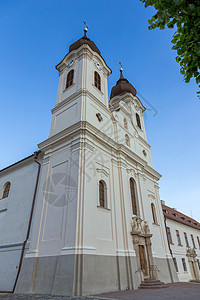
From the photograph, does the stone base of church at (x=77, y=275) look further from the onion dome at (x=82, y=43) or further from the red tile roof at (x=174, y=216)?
the onion dome at (x=82, y=43)

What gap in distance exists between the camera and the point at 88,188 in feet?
33.5

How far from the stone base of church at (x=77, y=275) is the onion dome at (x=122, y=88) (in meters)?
15.7

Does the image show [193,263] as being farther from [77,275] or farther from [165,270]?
[77,275]

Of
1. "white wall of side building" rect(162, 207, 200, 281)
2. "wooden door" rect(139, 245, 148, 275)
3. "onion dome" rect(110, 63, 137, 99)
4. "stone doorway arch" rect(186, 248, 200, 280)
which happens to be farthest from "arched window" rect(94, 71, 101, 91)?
"stone doorway arch" rect(186, 248, 200, 280)

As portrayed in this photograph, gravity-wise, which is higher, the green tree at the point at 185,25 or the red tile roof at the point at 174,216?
the red tile roof at the point at 174,216

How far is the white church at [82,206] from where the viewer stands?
8.95m

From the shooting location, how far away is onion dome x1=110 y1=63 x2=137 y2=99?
21.5m

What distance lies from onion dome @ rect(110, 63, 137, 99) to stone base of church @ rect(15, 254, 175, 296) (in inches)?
617

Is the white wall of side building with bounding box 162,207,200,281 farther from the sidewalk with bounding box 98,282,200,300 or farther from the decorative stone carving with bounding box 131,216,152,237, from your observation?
the sidewalk with bounding box 98,282,200,300

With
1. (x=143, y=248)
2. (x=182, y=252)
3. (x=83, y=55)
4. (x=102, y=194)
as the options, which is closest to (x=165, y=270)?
(x=143, y=248)

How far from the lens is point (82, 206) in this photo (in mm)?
9430

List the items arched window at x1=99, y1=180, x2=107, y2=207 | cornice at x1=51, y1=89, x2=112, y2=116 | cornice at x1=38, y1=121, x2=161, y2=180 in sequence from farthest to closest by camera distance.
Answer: cornice at x1=51, y1=89, x2=112, y2=116
cornice at x1=38, y1=121, x2=161, y2=180
arched window at x1=99, y1=180, x2=107, y2=207

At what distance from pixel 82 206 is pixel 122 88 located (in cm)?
1536

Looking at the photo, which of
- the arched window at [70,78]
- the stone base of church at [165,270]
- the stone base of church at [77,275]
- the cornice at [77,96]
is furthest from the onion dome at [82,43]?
the stone base of church at [165,270]
